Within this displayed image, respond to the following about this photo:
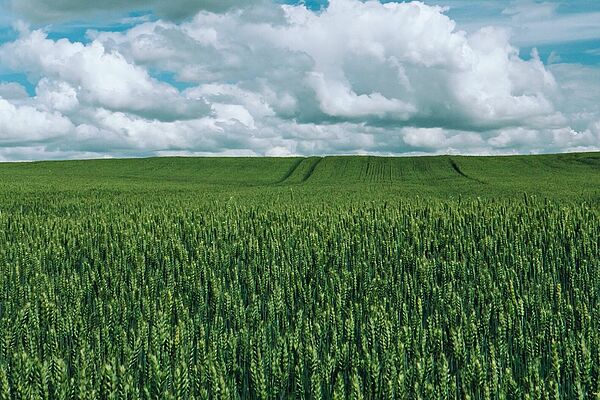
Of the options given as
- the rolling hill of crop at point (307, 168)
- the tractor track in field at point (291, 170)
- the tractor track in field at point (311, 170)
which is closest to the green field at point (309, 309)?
the rolling hill of crop at point (307, 168)

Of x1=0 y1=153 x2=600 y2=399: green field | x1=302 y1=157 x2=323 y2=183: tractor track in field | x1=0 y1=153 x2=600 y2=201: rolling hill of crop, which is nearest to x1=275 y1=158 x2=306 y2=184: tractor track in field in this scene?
x1=0 y1=153 x2=600 y2=201: rolling hill of crop

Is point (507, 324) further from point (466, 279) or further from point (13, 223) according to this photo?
point (13, 223)

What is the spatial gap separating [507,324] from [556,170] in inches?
2316

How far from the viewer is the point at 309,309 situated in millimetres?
5535

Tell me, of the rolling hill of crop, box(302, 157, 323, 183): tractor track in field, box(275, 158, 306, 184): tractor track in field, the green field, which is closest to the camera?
the green field

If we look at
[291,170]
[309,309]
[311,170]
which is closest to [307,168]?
[311,170]

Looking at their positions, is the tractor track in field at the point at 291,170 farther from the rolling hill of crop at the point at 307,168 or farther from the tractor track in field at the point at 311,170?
the tractor track in field at the point at 311,170

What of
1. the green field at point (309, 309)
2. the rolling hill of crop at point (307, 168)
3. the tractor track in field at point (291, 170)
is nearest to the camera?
the green field at point (309, 309)

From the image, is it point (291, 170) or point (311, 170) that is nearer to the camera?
point (311, 170)

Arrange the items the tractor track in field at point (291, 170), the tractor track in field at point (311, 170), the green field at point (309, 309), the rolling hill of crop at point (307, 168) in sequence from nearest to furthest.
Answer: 1. the green field at point (309, 309)
2. the rolling hill of crop at point (307, 168)
3. the tractor track in field at point (291, 170)
4. the tractor track in field at point (311, 170)

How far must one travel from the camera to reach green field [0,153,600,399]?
11.4ft

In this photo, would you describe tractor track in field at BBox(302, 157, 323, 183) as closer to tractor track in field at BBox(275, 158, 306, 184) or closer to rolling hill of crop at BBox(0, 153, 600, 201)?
rolling hill of crop at BBox(0, 153, 600, 201)

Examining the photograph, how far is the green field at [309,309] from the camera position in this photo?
137 inches

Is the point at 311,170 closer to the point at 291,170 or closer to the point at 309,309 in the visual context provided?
the point at 291,170
